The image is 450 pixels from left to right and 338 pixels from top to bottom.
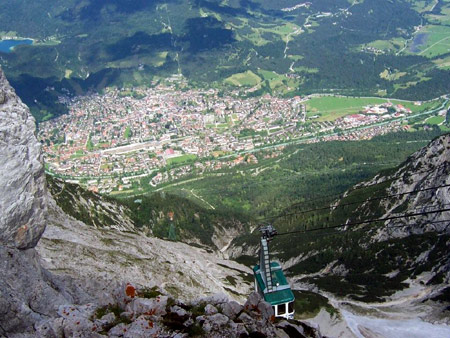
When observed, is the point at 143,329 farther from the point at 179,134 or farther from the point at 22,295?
the point at 179,134

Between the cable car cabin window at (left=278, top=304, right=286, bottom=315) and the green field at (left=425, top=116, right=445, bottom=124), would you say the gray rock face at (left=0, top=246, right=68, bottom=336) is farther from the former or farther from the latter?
the green field at (left=425, top=116, right=445, bottom=124)

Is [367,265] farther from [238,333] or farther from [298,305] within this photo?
[238,333]

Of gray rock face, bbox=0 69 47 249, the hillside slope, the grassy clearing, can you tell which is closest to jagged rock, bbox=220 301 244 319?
gray rock face, bbox=0 69 47 249

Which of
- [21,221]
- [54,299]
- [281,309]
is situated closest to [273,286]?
[281,309]

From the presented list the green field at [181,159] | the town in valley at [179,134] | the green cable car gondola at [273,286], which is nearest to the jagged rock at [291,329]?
the green cable car gondola at [273,286]

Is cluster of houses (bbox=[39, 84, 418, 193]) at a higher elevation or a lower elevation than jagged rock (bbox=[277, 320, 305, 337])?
lower
